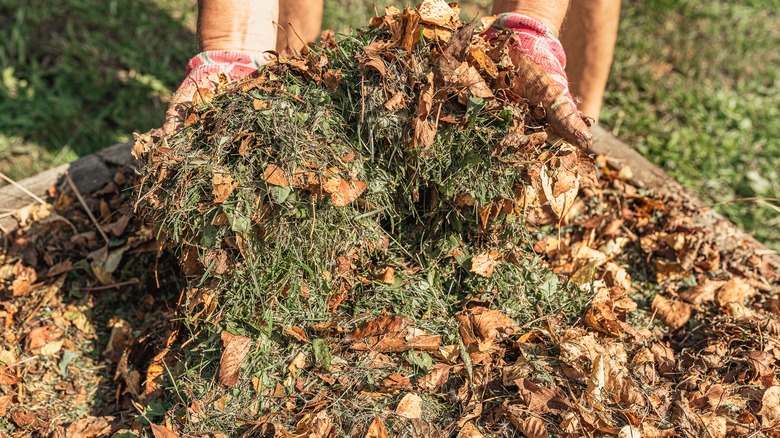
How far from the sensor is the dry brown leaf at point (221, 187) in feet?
6.31

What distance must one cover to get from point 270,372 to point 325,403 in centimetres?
20

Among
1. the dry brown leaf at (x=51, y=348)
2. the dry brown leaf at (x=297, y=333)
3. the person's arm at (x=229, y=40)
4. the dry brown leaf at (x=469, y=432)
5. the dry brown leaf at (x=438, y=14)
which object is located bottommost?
the dry brown leaf at (x=51, y=348)

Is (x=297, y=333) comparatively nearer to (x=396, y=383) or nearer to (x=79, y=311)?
(x=396, y=383)

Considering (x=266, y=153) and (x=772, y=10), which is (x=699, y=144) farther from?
(x=266, y=153)

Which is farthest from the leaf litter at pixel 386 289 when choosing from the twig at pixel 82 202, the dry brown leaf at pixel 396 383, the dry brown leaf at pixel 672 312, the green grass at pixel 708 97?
the green grass at pixel 708 97

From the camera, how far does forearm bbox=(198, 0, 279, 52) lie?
2371 mm

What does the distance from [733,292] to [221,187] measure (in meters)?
1.95

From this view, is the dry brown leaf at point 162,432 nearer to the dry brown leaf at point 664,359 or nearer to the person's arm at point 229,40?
the person's arm at point 229,40

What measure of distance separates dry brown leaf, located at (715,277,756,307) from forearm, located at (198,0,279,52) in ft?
6.50

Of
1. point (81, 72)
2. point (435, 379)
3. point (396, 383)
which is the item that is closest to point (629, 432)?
point (435, 379)

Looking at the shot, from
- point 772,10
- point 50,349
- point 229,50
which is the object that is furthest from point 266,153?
point 772,10

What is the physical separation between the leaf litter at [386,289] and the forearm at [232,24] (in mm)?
333

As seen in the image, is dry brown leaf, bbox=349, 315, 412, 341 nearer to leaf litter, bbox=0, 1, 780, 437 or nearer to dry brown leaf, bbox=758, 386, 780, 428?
leaf litter, bbox=0, 1, 780, 437

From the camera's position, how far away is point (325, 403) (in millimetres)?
1944
